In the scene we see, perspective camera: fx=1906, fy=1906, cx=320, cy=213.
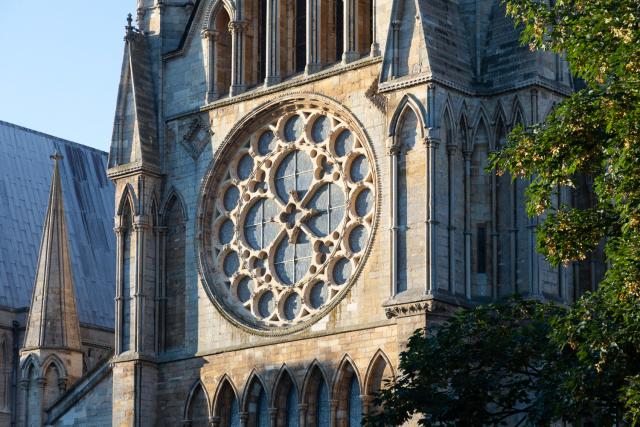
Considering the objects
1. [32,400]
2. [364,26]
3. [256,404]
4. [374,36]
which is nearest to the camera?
[374,36]

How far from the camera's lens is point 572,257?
29172mm

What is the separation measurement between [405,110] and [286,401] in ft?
24.0

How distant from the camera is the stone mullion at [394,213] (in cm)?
3953

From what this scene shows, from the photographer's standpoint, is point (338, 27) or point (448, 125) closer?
point (448, 125)

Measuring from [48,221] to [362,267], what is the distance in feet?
42.8

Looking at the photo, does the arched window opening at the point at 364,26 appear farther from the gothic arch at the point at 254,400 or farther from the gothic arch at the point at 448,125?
the gothic arch at the point at 254,400

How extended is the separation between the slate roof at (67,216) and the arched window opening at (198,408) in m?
17.0

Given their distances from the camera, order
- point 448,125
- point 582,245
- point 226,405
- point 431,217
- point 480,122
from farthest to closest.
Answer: point 226,405
point 480,122
point 448,125
point 431,217
point 582,245

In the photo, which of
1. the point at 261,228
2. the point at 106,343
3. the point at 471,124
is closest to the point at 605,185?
the point at 471,124

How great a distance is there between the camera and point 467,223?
4016 cm

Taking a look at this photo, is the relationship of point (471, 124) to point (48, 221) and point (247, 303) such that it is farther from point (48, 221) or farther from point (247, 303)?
point (48, 221)

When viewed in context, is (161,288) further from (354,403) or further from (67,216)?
(67,216)

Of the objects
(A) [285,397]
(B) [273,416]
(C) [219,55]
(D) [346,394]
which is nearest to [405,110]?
(D) [346,394]

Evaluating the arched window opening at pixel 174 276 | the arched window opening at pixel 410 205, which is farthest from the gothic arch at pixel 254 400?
the arched window opening at pixel 410 205
